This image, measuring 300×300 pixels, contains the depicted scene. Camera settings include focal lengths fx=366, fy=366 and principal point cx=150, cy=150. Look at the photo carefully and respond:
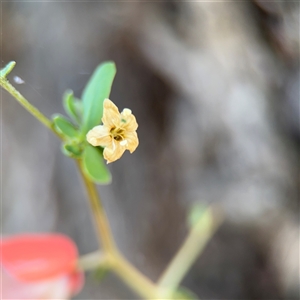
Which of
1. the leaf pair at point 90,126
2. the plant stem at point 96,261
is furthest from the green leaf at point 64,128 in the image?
the plant stem at point 96,261

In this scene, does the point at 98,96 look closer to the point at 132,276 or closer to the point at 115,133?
the point at 115,133

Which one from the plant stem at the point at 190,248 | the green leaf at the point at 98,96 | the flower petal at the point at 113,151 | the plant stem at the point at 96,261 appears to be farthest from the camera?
the plant stem at the point at 190,248

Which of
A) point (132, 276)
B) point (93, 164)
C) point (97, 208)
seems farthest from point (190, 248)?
point (93, 164)

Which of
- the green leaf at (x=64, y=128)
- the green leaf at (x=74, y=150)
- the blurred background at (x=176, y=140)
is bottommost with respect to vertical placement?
the green leaf at (x=74, y=150)

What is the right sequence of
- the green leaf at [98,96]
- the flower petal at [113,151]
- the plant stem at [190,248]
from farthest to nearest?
the plant stem at [190,248], the green leaf at [98,96], the flower petal at [113,151]

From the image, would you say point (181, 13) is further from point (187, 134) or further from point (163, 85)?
point (187, 134)

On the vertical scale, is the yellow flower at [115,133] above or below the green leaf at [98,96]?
below

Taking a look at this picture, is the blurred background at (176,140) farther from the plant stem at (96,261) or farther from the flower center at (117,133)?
the flower center at (117,133)

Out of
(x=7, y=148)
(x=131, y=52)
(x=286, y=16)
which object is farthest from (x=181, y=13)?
(x=7, y=148)
